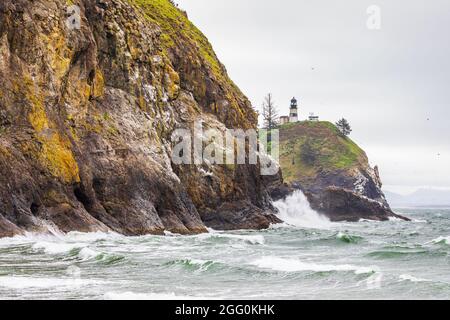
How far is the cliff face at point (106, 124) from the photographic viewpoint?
3938cm

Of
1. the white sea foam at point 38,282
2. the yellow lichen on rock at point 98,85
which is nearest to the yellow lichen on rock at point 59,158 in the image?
the yellow lichen on rock at point 98,85

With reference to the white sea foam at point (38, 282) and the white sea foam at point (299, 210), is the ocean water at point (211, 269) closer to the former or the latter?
the white sea foam at point (38, 282)

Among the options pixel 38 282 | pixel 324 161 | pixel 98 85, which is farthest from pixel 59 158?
pixel 324 161

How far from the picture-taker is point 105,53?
5250cm

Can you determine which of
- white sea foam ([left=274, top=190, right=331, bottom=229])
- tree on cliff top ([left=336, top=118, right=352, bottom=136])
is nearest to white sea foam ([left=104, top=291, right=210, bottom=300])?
white sea foam ([left=274, top=190, right=331, bottom=229])

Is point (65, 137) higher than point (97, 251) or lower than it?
higher

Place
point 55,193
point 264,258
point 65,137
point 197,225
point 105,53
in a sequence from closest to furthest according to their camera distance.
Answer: point 264,258
point 55,193
point 65,137
point 197,225
point 105,53

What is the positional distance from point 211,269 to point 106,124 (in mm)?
22338

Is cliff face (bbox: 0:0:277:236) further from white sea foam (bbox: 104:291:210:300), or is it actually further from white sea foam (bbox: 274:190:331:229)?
white sea foam (bbox: 274:190:331:229)

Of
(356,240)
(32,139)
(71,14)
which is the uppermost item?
(71,14)

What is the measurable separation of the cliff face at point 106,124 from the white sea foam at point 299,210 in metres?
19.7

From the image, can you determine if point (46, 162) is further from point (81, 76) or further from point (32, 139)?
point (81, 76)
